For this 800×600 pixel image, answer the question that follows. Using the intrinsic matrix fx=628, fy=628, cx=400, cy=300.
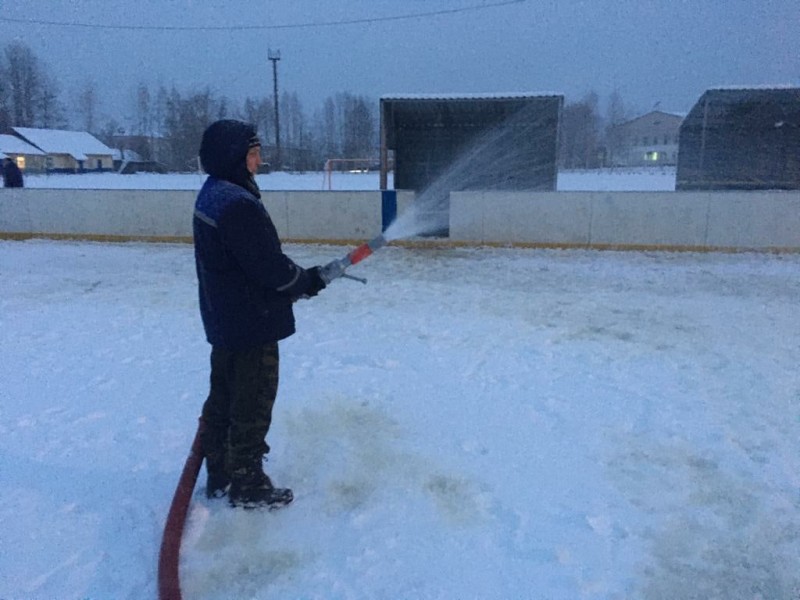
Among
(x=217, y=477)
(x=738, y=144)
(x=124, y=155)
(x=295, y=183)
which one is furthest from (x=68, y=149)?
(x=217, y=477)

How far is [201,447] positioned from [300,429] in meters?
1.00

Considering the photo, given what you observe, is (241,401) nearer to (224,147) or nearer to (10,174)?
(224,147)

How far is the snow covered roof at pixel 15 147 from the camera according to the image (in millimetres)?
57359

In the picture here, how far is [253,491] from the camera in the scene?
334 cm

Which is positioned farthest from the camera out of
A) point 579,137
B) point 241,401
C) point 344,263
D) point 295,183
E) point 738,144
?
point 579,137

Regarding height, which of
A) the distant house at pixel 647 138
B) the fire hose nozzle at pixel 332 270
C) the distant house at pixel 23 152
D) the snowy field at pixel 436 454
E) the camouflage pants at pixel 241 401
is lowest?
the snowy field at pixel 436 454

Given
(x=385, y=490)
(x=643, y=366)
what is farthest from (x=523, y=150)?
(x=385, y=490)

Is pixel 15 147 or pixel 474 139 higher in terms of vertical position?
pixel 15 147

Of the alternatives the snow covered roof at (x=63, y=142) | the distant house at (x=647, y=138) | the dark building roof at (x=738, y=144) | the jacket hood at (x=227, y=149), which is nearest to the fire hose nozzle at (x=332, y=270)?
the jacket hood at (x=227, y=149)

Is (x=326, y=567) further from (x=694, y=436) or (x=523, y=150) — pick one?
(x=523, y=150)

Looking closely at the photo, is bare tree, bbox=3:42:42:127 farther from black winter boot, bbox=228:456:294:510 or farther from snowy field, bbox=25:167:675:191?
black winter boot, bbox=228:456:294:510

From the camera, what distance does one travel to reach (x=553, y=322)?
23.9 feet

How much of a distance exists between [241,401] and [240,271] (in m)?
0.67

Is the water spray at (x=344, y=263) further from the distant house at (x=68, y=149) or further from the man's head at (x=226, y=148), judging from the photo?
the distant house at (x=68, y=149)
